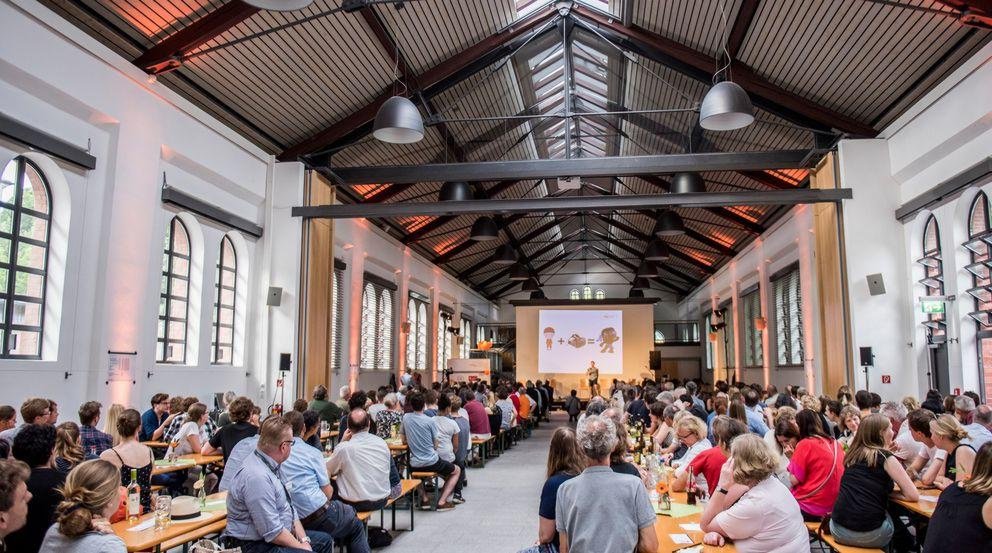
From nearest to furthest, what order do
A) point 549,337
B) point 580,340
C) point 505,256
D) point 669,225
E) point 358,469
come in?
point 358,469 → point 669,225 → point 505,256 → point 580,340 → point 549,337

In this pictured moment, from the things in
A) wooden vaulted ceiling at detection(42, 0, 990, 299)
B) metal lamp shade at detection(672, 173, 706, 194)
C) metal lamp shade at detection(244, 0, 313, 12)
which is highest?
wooden vaulted ceiling at detection(42, 0, 990, 299)

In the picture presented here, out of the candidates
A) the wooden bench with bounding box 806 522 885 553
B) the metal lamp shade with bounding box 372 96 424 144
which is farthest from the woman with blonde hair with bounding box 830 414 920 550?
the metal lamp shade with bounding box 372 96 424 144

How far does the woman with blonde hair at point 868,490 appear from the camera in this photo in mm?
3682

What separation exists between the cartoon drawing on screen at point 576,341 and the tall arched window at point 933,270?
12631mm

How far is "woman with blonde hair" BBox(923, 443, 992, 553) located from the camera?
2.53m

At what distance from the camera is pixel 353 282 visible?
48.1ft

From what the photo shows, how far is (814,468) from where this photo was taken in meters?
4.14

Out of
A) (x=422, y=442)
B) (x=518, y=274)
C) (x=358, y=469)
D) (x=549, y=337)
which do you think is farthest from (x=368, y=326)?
(x=358, y=469)

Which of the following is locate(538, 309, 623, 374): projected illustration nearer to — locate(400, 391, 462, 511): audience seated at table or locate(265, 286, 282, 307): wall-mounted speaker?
locate(265, 286, 282, 307): wall-mounted speaker

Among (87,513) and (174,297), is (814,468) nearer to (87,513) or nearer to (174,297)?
(87,513)

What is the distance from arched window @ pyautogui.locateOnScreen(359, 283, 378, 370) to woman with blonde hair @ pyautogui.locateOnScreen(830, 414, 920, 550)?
1258cm

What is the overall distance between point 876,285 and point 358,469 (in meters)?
7.85

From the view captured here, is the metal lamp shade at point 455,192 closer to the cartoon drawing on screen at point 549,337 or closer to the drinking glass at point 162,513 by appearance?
the drinking glass at point 162,513

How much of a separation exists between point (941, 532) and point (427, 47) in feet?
29.7
